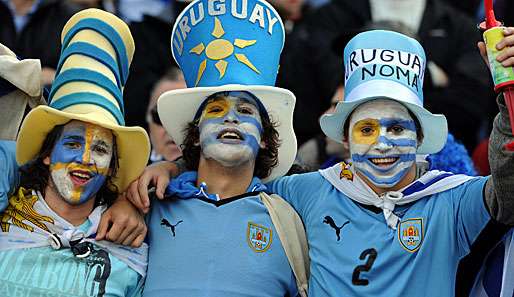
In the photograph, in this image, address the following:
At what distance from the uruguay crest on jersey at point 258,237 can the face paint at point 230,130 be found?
33cm

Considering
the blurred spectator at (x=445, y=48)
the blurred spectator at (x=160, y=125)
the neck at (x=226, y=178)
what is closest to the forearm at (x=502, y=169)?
the neck at (x=226, y=178)

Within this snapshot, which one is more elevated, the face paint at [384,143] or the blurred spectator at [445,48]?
the blurred spectator at [445,48]

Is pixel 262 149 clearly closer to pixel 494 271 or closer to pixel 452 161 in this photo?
pixel 452 161

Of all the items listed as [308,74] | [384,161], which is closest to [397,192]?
[384,161]

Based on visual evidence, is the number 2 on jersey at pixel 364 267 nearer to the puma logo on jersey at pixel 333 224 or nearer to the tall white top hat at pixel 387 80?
the puma logo on jersey at pixel 333 224

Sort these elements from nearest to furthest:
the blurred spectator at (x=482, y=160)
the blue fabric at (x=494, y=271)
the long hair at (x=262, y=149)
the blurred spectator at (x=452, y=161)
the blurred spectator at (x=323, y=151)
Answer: the blue fabric at (x=494, y=271) < the long hair at (x=262, y=149) < the blurred spectator at (x=452, y=161) < the blurred spectator at (x=323, y=151) < the blurred spectator at (x=482, y=160)

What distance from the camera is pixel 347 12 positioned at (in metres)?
7.36

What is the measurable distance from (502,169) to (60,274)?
1.93 metres

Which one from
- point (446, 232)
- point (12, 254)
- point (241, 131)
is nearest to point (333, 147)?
point (241, 131)

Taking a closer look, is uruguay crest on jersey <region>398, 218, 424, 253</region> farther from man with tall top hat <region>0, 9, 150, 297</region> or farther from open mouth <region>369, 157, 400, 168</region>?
man with tall top hat <region>0, 9, 150, 297</region>

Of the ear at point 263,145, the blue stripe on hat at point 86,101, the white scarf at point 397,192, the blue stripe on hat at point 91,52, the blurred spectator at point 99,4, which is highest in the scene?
the blurred spectator at point 99,4

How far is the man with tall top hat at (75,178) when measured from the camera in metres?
4.94

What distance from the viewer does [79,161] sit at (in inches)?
199

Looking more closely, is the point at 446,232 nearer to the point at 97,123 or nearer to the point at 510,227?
the point at 510,227
